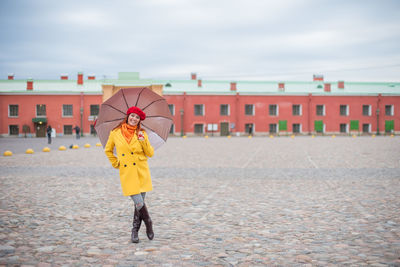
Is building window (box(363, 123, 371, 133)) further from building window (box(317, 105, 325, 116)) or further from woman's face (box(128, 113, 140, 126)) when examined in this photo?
woman's face (box(128, 113, 140, 126))

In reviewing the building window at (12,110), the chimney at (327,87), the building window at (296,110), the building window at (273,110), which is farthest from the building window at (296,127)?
the building window at (12,110)

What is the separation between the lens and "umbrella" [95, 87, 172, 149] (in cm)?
523

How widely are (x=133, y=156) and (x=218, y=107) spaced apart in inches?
1887

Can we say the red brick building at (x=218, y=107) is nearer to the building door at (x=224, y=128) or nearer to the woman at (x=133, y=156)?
the building door at (x=224, y=128)

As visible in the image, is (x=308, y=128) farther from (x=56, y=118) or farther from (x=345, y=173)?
(x=345, y=173)

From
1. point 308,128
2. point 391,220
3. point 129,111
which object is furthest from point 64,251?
point 308,128

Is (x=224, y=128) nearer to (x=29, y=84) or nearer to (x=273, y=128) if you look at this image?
(x=273, y=128)

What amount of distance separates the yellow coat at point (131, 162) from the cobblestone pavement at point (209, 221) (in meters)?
0.75

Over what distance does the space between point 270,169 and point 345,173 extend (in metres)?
2.43

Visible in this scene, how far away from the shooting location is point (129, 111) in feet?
16.4

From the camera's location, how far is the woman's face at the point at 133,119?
5000mm

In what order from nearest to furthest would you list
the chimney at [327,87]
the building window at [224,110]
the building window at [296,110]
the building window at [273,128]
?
the building window at [224,110]
the building window at [273,128]
the building window at [296,110]
the chimney at [327,87]

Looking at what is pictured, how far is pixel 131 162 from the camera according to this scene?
194 inches

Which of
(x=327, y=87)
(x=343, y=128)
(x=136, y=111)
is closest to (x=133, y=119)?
(x=136, y=111)
